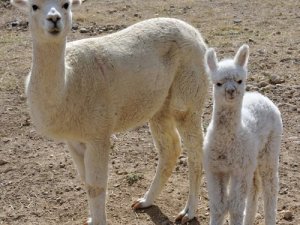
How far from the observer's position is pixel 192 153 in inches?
242

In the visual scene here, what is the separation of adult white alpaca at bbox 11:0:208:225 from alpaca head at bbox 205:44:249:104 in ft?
3.81

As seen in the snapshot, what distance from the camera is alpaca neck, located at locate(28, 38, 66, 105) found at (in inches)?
196

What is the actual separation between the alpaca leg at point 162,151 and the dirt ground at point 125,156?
0.13 m

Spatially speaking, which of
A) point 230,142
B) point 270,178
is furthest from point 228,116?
point 270,178

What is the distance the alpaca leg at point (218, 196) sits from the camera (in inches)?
188

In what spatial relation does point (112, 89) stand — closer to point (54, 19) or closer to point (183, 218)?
point (54, 19)

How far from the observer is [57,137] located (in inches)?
209

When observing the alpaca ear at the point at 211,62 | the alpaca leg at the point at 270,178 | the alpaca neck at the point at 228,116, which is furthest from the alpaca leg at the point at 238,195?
the alpaca ear at the point at 211,62

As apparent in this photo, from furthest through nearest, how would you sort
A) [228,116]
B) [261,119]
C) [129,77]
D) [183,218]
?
[183,218] < [129,77] < [261,119] < [228,116]

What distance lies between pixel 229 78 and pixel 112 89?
134 centimetres

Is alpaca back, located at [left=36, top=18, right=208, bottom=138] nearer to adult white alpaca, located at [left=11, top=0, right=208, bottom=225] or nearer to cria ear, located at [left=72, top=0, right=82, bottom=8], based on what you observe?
adult white alpaca, located at [left=11, top=0, right=208, bottom=225]

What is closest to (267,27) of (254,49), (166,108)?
(254,49)

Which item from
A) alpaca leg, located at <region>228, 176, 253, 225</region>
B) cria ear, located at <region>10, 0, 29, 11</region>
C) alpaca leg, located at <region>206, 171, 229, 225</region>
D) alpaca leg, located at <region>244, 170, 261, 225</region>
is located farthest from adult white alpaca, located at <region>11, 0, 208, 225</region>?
alpaca leg, located at <region>228, 176, 253, 225</region>

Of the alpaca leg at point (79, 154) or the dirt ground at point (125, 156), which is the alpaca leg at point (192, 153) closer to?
the dirt ground at point (125, 156)
